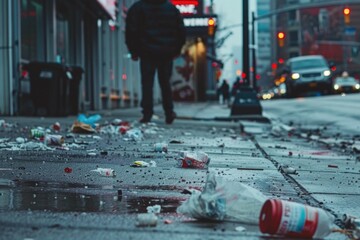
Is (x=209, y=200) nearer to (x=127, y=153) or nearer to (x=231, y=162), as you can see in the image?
(x=231, y=162)

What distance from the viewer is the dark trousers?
12.2 meters

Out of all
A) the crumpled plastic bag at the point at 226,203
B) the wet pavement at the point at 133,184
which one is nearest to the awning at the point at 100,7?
the wet pavement at the point at 133,184

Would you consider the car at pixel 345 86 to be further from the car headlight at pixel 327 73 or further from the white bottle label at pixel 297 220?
the white bottle label at pixel 297 220

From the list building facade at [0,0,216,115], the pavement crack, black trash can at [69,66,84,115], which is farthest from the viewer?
black trash can at [69,66,84,115]

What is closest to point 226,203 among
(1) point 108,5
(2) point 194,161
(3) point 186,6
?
(2) point 194,161

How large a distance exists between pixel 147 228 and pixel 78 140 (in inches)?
209

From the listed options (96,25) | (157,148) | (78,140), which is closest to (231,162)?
(157,148)

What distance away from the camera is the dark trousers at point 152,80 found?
12.2m

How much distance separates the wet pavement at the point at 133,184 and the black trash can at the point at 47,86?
573cm

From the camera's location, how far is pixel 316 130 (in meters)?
14.6

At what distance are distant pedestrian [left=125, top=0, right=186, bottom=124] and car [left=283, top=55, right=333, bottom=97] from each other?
32.0m

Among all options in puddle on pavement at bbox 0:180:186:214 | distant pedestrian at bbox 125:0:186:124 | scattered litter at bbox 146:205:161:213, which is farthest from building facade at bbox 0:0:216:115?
scattered litter at bbox 146:205:161:213

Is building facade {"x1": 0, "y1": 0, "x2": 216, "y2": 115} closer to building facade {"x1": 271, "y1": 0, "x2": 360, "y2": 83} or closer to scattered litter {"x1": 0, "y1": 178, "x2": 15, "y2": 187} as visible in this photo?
scattered litter {"x1": 0, "y1": 178, "x2": 15, "y2": 187}

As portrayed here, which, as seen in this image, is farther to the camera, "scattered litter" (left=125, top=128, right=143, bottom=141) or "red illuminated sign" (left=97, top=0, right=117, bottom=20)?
"red illuminated sign" (left=97, top=0, right=117, bottom=20)
